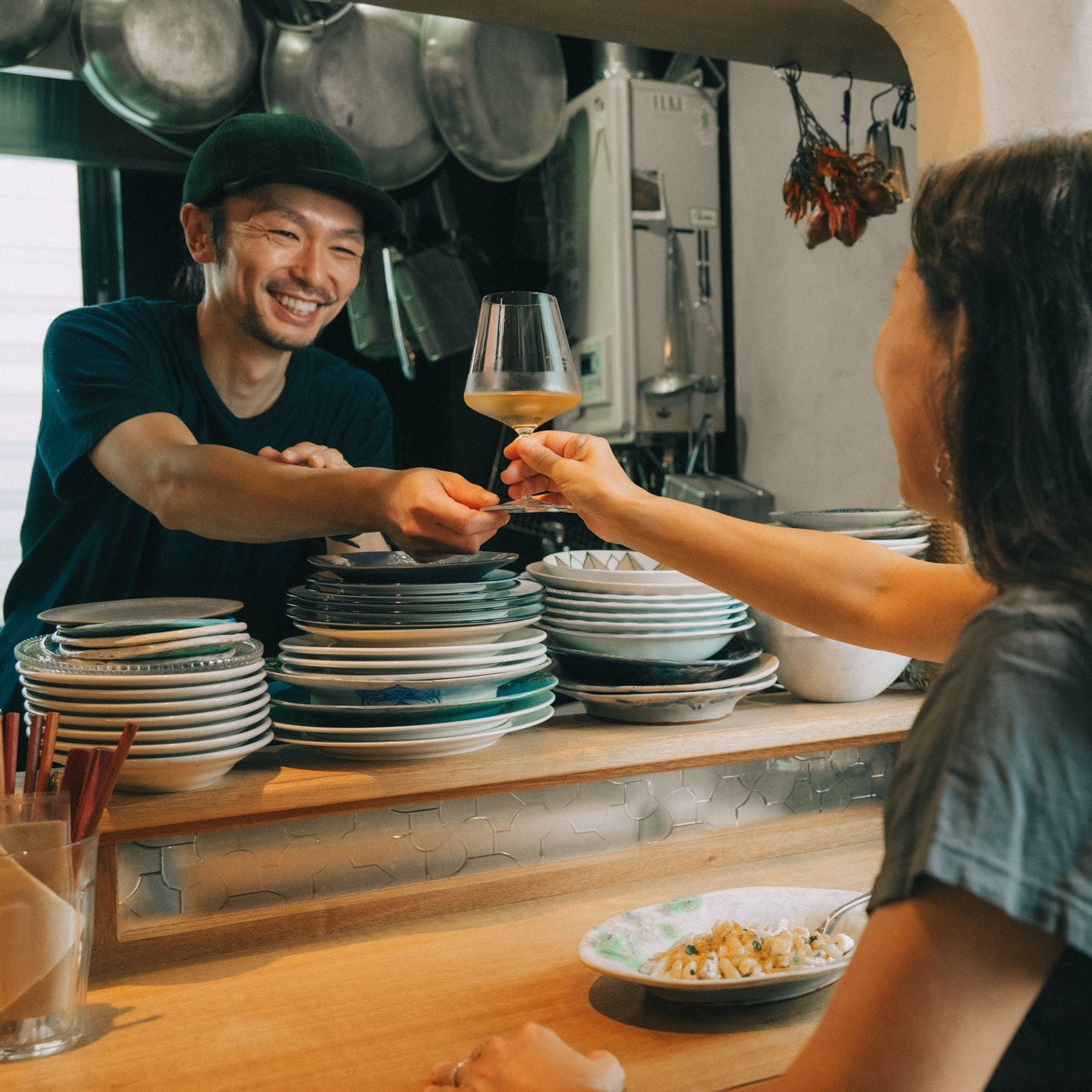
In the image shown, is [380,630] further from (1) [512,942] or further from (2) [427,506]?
(1) [512,942]

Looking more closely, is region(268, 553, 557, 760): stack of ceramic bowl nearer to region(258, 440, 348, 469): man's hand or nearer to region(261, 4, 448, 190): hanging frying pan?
region(258, 440, 348, 469): man's hand

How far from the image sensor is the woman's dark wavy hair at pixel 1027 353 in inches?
26.8

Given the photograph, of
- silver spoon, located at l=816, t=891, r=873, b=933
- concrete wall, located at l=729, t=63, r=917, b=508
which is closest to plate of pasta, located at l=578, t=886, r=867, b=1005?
silver spoon, located at l=816, t=891, r=873, b=933

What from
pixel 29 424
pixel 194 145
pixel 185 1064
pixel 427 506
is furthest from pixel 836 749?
pixel 29 424

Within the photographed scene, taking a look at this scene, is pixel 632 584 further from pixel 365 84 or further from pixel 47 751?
pixel 365 84

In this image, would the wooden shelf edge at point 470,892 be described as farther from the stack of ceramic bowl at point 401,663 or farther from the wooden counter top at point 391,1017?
the stack of ceramic bowl at point 401,663

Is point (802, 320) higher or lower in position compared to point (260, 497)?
higher

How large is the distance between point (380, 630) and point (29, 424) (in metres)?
2.82

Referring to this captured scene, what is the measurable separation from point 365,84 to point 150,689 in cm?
249

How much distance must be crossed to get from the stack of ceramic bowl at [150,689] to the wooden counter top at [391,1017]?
0.22 metres

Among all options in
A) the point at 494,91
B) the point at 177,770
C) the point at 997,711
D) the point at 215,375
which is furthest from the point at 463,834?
the point at 494,91

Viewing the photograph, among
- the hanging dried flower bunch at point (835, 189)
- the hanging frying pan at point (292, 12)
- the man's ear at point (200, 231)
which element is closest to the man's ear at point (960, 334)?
the man's ear at point (200, 231)

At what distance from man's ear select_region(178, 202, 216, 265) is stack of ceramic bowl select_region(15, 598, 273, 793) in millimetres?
1103

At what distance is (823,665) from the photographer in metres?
1.57
